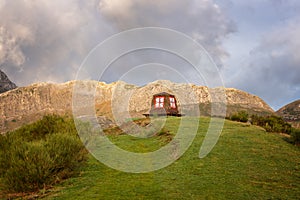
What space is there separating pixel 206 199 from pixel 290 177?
5694mm

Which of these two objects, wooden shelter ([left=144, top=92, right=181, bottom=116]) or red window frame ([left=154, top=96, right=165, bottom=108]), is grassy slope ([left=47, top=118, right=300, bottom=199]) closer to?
wooden shelter ([left=144, top=92, right=181, bottom=116])

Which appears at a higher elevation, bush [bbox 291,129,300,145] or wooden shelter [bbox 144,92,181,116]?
wooden shelter [bbox 144,92,181,116]

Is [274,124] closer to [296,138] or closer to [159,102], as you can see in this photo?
[296,138]

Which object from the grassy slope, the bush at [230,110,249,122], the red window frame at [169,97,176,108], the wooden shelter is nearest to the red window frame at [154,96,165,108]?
the wooden shelter

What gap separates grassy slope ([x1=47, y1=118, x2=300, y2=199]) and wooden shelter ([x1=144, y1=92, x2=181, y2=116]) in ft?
73.8

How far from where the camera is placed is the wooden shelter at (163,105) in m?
44.3

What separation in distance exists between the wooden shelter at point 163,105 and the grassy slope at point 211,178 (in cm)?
2248

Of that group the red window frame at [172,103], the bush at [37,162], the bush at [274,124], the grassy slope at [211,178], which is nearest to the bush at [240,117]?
the bush at [274,124]

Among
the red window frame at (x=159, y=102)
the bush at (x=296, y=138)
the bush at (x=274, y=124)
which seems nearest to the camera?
the bush at (x=296, y=138)

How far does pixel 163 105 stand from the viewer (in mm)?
44625

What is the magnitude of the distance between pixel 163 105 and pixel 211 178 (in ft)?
99.5

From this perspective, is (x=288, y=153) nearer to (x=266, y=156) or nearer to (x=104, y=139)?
(x=266, y=156)

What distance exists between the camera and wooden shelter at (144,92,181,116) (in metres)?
44.3

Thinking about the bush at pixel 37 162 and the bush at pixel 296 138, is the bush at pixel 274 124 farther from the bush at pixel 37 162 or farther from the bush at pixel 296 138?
the bush at pixel 37 162
